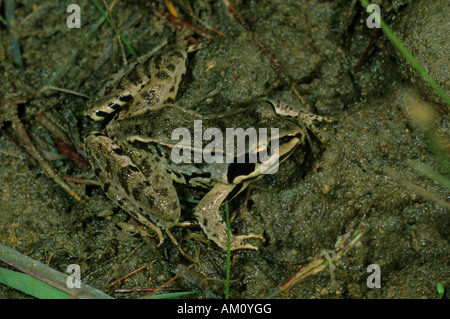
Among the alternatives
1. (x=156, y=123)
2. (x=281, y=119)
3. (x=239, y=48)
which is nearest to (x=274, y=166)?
(x=281, y=119)

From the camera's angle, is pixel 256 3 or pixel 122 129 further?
pixel 256 3

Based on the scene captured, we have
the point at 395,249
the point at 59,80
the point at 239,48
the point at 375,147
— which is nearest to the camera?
the point at 395,249

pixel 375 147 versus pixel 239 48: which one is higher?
pixel 239 48

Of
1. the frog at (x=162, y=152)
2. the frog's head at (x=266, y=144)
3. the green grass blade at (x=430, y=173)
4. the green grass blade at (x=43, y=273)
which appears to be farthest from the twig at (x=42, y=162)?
the green grass blade at (x=430, y=173)

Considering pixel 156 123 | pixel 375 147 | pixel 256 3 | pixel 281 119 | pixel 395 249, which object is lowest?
pixel 395 249

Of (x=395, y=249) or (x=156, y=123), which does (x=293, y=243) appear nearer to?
(x=395, y=249)

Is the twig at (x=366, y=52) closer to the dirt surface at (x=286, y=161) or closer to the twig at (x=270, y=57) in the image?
the dirt surface at (x=286, y=161)

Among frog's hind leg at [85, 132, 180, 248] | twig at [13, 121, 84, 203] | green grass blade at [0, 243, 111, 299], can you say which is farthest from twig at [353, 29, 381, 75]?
green grass blade at [0, 243, 111, 299]

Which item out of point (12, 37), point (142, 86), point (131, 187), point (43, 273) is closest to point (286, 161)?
point (131, 187)
